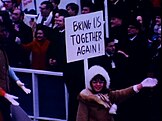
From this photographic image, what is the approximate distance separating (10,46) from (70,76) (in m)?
0.78

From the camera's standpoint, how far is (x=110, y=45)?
8812mm

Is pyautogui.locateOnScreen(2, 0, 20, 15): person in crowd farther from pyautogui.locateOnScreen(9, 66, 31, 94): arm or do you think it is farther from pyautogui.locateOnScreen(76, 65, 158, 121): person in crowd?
pyautogui.locateOnScreen(76, 65, 158, 121): person in crowd

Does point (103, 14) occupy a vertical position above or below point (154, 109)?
above

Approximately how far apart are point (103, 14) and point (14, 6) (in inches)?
42.4

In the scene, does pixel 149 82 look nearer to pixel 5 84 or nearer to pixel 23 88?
pixel 23 88

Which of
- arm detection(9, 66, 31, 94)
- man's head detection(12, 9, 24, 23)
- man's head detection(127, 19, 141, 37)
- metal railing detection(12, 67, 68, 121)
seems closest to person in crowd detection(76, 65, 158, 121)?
metal railing detection(12, 67, 68, 121)

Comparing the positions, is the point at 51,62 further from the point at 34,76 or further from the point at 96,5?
the point at 96,5

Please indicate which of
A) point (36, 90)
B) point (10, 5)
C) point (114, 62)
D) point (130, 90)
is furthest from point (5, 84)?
point (130, 90)

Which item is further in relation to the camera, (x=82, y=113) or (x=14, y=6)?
(x=14, y=6)

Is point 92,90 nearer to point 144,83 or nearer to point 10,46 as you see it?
point 144,83

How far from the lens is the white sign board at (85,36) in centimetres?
873

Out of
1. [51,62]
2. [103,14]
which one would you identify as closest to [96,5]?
[103,14]

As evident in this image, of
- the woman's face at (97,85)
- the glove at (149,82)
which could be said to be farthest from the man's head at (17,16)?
the glove at (149,82)

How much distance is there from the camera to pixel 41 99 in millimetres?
9195
